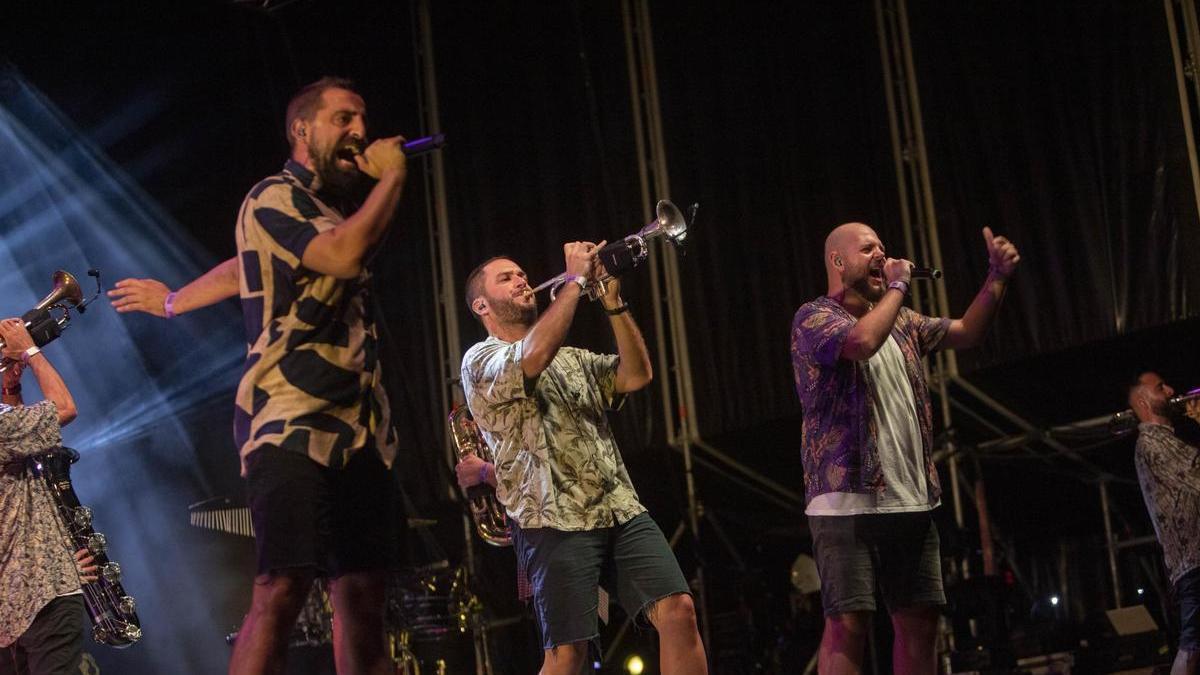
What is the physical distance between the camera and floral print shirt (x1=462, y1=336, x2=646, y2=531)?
13.8 ft

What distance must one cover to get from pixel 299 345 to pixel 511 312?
1.74 metres

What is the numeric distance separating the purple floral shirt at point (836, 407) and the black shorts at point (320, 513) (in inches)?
71.4

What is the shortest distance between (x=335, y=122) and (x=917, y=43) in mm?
6035

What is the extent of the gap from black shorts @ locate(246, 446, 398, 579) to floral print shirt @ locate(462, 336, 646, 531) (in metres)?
1.08

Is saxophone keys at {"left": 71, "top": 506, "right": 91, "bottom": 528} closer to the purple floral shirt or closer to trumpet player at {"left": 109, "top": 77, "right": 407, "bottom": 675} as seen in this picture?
trumpet player at {"left": 109, "top": 77, "right": 407, "bottom": 675}

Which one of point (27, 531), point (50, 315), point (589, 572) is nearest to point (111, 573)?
point (27, 531)

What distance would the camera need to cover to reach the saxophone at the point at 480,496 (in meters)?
5.28

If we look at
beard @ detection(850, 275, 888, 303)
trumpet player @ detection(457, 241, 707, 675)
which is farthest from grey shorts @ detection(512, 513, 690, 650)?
beard @ detection(850, 275, 888, 303)

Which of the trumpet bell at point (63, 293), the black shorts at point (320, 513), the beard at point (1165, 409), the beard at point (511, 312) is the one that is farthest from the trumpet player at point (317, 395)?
the beard at point (1165, 409)

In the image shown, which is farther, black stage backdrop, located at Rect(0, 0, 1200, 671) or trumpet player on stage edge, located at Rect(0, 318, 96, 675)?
black stage backdrop, located at Rect(0, 0, 1200, 671)

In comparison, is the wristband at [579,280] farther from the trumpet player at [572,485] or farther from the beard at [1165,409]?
the beard at [1165,409]

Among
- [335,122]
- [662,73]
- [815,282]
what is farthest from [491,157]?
[335,122]

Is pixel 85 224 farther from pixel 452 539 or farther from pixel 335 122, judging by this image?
pixel 335 122

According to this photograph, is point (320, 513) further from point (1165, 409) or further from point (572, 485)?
point (1165, 409)
